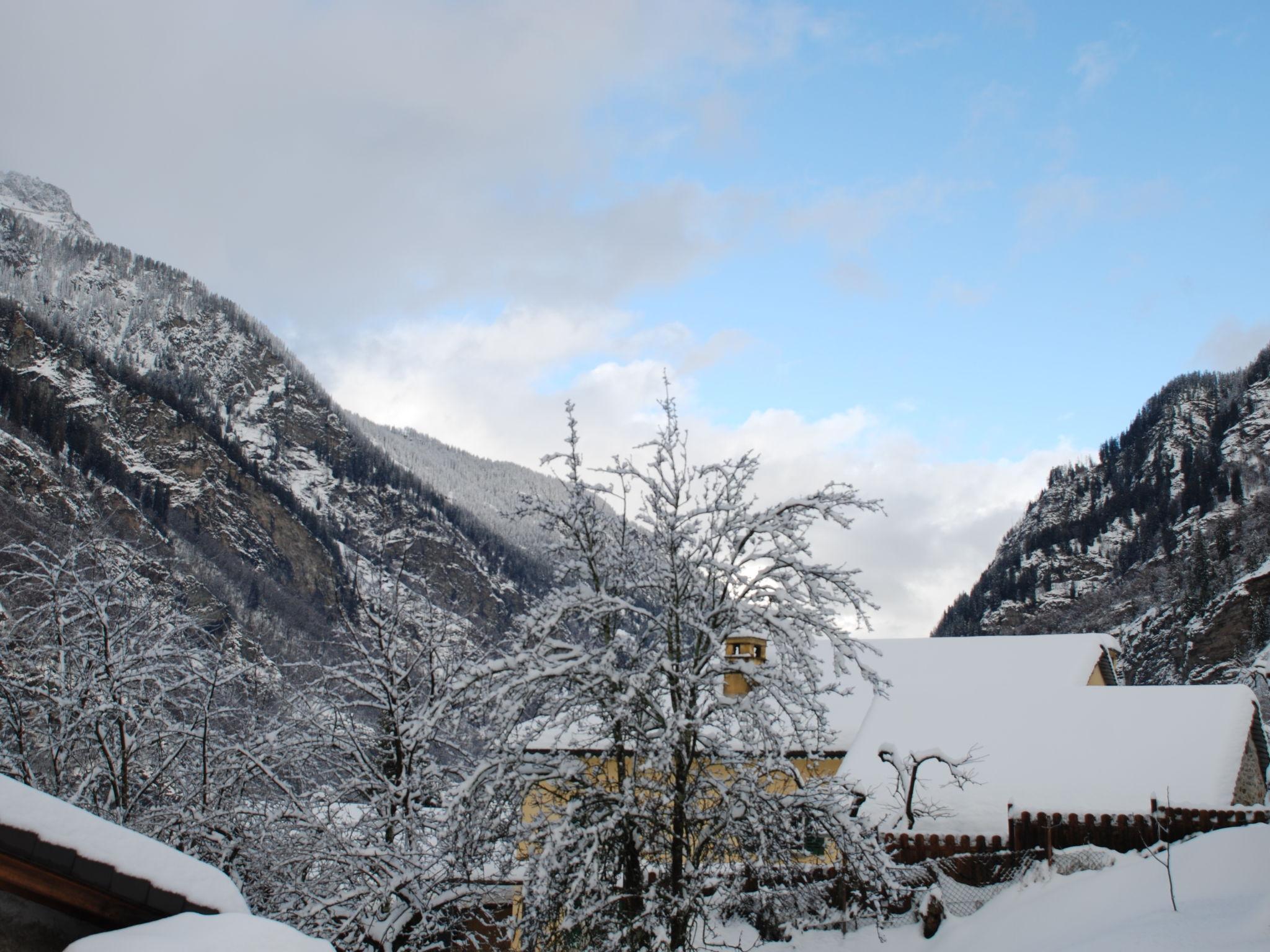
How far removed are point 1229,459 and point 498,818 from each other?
594 feet

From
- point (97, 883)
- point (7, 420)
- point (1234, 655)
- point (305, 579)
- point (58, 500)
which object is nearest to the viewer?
point (97, 883)

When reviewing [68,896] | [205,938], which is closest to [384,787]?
[68,896]

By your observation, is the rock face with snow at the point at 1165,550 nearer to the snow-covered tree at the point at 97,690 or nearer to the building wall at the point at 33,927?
the snow-covered tree at the point at 97,690

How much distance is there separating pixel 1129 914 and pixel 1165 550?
15368 cm

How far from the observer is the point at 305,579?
490ft

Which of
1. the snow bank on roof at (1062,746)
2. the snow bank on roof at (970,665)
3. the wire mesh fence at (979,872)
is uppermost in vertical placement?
the snow bank on roof at (970,665)

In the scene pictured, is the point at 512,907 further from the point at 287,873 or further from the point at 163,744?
the point at 163,744

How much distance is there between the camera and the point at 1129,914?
8.76m

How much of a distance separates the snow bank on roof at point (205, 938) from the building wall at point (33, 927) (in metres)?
0.18

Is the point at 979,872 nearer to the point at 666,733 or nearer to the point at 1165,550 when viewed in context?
the point at 666,733

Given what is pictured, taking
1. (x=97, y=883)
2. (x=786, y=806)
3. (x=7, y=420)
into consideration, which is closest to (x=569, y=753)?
(x=786, y=806)

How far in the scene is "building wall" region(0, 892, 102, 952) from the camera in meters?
4.51

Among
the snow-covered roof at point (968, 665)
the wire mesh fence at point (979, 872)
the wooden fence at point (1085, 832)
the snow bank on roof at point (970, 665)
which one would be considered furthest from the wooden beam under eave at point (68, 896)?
the snow bank on roof at point (970, 665)

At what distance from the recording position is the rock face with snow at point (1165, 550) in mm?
84188
